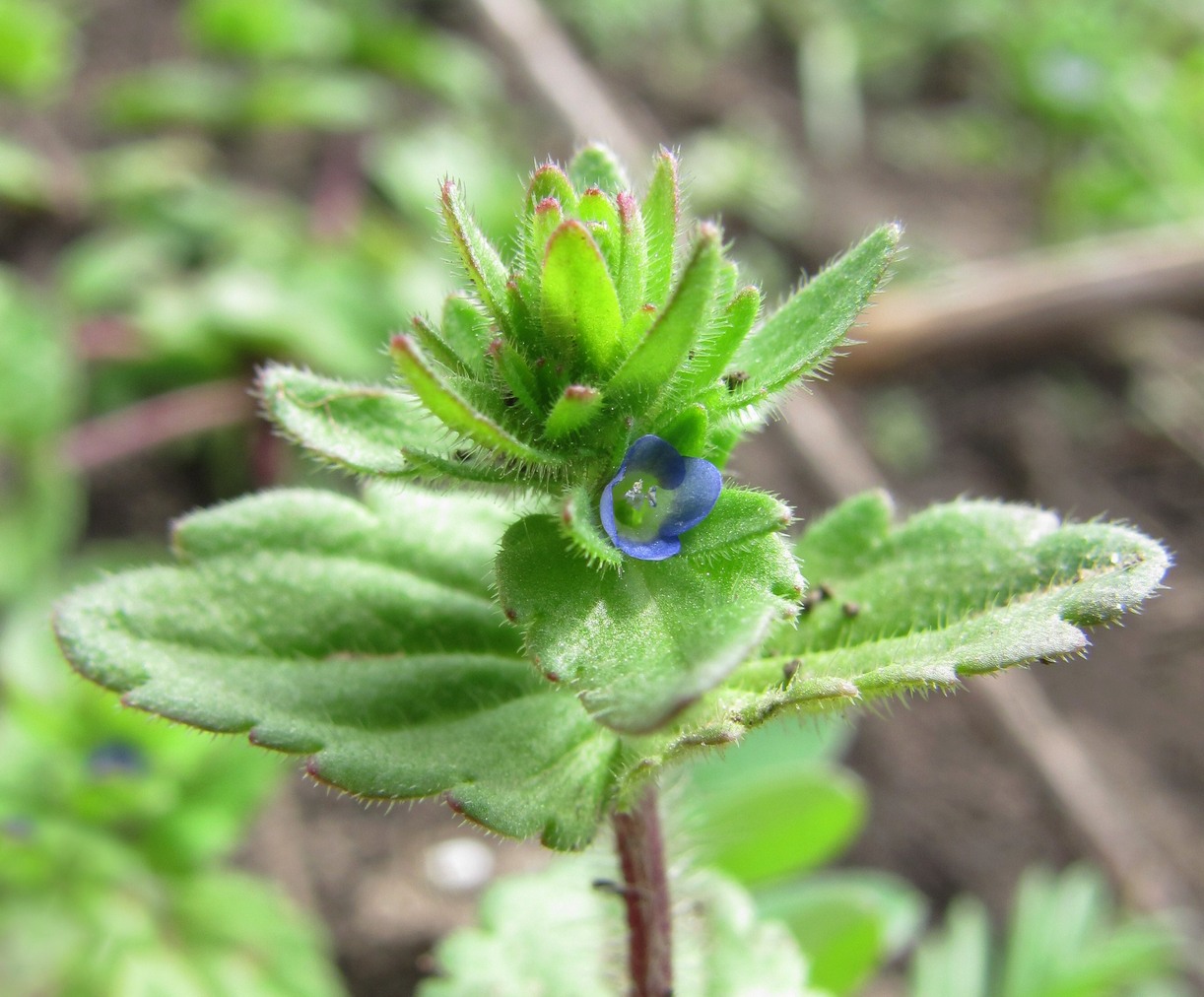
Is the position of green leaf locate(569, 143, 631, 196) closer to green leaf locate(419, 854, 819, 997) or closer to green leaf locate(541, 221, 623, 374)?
green leaf locate(541, 221, 623, 374)

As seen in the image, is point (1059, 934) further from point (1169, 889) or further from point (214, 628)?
point (214, 628)

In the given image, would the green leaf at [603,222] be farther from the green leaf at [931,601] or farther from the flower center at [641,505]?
the green leaf at [931,601]

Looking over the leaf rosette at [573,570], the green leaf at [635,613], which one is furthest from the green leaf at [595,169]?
the green leaf at [635,613]

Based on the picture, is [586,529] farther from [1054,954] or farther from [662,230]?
[1054,954]

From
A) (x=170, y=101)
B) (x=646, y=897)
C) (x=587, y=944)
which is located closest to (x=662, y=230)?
(x=646, y=897)

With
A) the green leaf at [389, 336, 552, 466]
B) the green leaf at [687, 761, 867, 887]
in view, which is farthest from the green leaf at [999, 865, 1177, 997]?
the green leaf at [389, 336, 552, 466]

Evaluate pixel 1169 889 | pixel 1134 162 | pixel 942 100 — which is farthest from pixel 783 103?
pixel 1169 889
